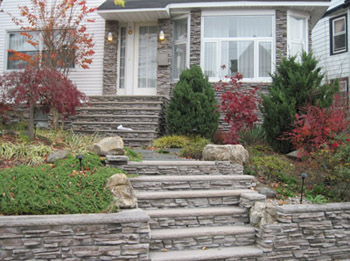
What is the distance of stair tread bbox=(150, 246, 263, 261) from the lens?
3713mm

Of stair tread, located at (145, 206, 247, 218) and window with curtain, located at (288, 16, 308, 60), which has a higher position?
window with curtain, located at (288, 16, 308, 60)

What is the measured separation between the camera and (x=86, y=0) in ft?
36.8

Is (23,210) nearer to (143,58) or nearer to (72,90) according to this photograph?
(72,90)

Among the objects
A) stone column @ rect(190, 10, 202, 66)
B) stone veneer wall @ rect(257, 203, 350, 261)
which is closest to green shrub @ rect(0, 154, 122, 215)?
stone veneer wall @ rect(257, 203, 350, 261)

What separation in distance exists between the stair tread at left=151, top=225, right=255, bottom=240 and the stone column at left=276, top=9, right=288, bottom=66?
22.9ft

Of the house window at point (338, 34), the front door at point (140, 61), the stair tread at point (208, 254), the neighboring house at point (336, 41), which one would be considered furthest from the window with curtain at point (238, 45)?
the stair tread at point (208, 254)

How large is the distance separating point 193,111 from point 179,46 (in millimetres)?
3456

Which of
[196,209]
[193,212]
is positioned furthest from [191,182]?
[193,212]

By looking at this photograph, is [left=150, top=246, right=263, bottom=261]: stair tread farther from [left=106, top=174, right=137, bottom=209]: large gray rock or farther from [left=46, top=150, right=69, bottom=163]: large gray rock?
[left=46, top=150, right=69, bottom=163]: large gray rock

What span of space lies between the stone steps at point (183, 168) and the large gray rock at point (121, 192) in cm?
82

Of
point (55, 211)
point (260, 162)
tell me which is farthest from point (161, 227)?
point (260, 162)

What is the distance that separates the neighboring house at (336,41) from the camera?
1250 centimetres

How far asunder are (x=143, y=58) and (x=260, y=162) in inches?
260

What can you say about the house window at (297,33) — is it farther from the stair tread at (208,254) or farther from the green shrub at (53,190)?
the green shrub at (53,190)
